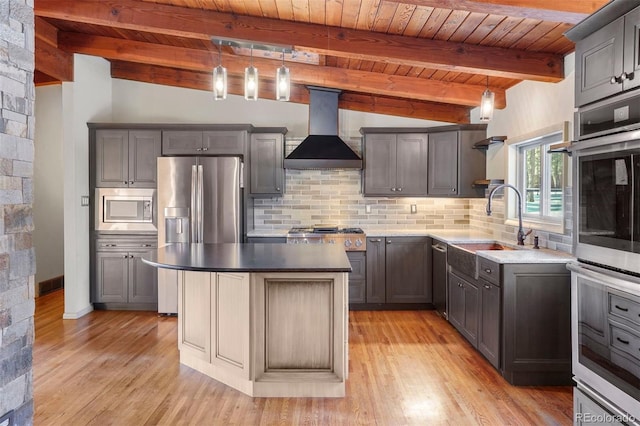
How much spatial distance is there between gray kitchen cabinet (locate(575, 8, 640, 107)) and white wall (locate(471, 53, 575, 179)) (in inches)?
51.5

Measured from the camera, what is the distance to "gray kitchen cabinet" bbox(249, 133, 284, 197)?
5.12 metres

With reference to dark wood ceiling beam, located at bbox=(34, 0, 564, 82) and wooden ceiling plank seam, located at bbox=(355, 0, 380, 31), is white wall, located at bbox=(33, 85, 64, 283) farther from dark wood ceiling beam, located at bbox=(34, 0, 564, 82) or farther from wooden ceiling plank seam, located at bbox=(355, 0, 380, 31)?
wooden ceiling plank seam, located at bbox=(355, 0, 380, 31)

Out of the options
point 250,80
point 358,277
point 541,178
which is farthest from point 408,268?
point 250,80

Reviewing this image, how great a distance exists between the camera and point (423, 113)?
215 inches

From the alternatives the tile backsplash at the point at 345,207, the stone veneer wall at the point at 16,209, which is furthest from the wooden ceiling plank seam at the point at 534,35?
the stone veneer wall at the point at 16,209

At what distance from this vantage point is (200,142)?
4.97 metres

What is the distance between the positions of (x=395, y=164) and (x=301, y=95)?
1465 mm

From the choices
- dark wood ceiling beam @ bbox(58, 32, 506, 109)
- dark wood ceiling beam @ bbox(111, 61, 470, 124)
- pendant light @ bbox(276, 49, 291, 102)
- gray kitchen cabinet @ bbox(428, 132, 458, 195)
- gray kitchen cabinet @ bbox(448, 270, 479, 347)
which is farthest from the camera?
dark wood ceiling beam @ bbox(111, 61, 470, 124)

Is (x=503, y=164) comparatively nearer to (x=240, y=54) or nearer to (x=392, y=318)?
(x=392, y=318)

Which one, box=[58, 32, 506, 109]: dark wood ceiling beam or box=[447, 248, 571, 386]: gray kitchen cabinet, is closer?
box=[447, 248, 571, 386]: gray kitchen cabinet

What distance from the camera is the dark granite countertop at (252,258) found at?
2699 mm

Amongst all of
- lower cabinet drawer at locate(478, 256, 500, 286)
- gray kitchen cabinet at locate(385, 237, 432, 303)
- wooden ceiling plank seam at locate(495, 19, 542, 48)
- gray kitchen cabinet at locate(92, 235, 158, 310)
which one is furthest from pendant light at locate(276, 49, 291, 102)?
gray kitchen cabinet at locate(92, 235, 158, 310)

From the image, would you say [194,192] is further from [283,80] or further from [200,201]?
[283,80]

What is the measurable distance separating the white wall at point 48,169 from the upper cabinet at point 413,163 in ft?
14.3
